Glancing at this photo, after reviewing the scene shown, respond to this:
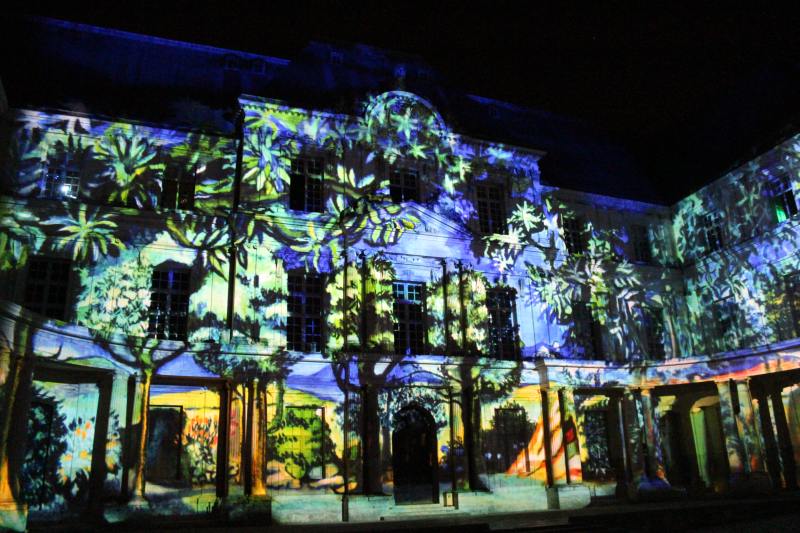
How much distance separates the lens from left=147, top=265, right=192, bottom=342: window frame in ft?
58.4

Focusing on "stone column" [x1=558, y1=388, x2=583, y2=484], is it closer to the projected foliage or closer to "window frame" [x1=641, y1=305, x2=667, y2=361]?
the projected foliage

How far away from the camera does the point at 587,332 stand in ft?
74.5

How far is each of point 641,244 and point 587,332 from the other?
5.26m

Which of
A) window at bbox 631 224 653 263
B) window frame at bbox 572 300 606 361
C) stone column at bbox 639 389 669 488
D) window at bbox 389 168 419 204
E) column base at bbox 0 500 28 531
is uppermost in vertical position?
window at bbox 389 168 419 204

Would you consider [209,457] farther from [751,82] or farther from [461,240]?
[751,82]

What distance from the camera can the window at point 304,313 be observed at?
18.8 m

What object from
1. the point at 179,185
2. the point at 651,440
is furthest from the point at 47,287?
the point at 651,440

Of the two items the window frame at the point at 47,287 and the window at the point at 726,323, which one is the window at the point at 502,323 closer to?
the window at the point at 726,323

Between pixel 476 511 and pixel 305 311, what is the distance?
24.2 feet

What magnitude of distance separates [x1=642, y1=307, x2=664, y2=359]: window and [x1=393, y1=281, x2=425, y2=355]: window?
9.00 m

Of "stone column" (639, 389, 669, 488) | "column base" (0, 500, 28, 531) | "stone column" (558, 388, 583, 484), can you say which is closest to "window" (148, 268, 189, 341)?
"column base" (0, 500, 28, 531)

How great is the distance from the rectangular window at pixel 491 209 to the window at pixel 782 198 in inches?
352

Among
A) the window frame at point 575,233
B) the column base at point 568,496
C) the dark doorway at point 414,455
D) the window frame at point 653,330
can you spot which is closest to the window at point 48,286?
the dark doorway at point 414,455

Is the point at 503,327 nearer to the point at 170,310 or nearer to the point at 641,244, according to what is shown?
the point at 641,244
